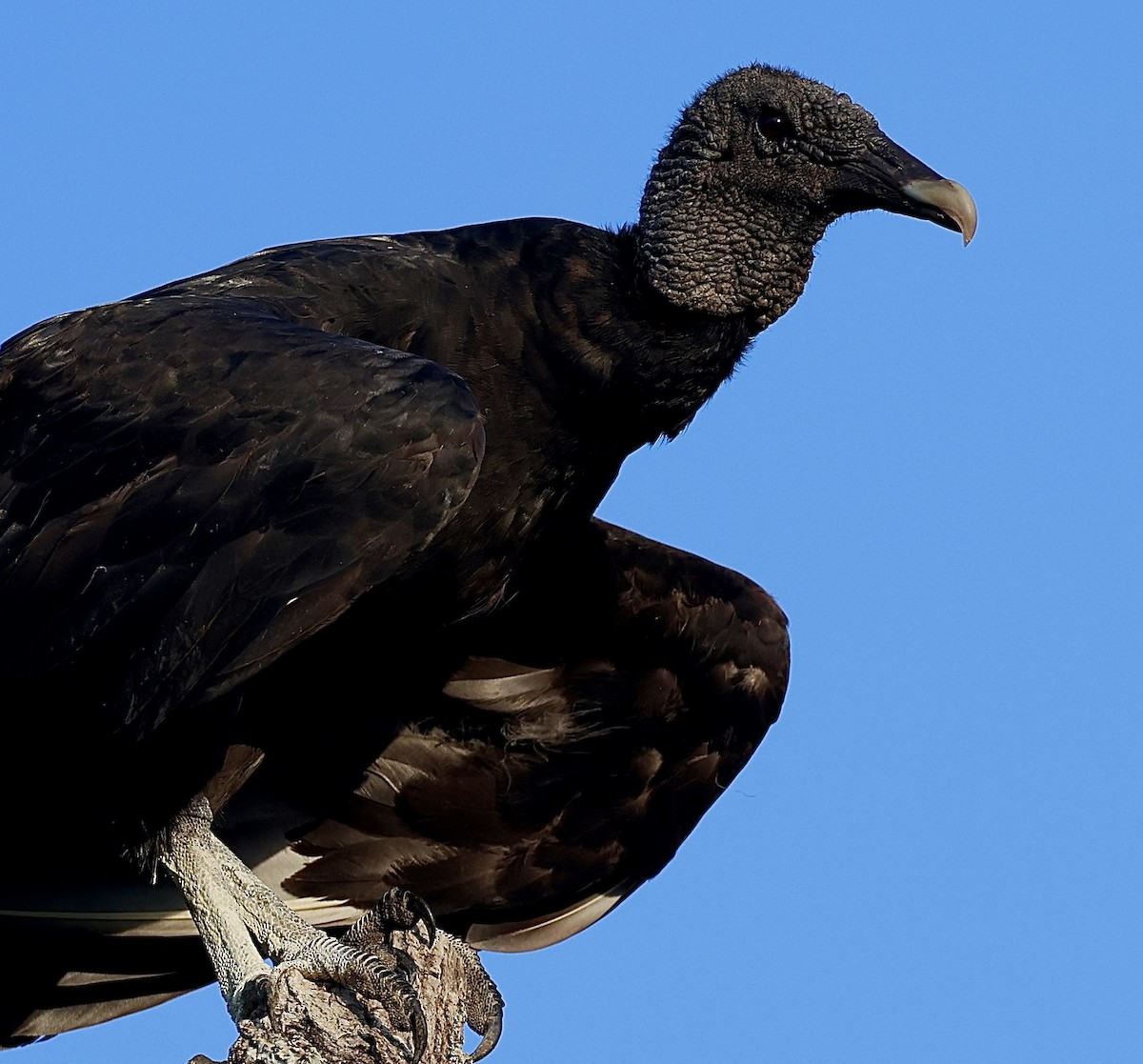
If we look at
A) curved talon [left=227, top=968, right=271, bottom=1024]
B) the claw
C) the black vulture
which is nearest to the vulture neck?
the black vulture

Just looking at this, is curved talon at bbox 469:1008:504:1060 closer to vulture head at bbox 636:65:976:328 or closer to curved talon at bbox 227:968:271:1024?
curved talon at bbox 227:968:271:1024

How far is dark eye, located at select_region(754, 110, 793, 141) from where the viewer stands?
5766mm

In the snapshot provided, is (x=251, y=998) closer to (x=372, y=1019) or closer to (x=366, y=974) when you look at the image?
(x=366, y=974)

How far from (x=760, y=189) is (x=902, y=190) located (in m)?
0.39

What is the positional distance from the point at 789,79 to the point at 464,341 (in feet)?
3.57

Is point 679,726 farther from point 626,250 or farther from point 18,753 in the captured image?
point 18,753

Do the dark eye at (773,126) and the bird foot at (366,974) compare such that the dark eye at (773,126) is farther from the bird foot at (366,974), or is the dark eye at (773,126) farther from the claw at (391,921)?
the bird foot at (366,974)

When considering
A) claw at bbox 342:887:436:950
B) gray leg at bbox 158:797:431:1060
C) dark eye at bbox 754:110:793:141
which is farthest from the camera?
dark eye at bbox 754:110:793:141

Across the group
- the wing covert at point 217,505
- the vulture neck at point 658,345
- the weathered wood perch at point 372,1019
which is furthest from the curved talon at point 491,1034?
the vulture neck at point 658,345

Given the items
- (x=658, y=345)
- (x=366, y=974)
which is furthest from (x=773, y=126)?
(x=366, y=974)

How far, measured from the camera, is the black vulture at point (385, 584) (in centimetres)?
492

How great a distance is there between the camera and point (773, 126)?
5793 millimetres

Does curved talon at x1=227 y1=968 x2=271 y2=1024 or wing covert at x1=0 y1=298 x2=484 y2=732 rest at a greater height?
wing covert at x1=0 y1=298 x2=484 y2=732

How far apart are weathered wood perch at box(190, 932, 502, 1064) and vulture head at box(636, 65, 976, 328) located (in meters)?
1.80
